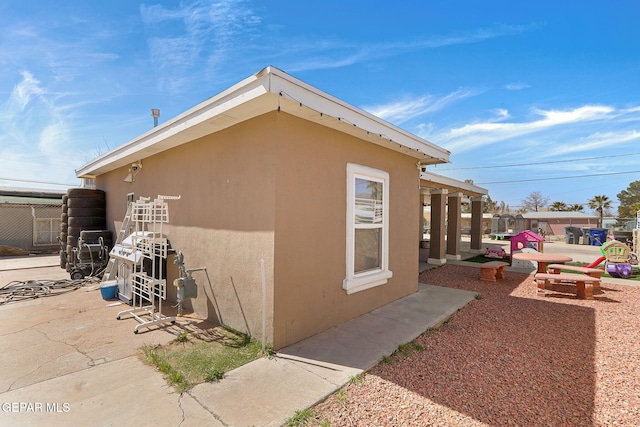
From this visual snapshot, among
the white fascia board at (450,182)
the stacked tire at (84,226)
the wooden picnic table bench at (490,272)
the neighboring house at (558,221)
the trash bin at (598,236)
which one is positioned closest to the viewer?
the stacked tire at (84,226)

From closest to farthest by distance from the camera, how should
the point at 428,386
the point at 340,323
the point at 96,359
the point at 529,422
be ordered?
the point at 529,422 → the point at 428,386 → the point at 96,359 → the point at 340,323

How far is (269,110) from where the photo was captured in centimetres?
316

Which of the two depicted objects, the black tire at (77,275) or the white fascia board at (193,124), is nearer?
the white fascia board at (193,124)

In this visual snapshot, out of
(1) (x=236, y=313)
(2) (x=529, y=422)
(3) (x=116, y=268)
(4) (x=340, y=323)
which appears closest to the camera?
(2) (x=529, y=422)

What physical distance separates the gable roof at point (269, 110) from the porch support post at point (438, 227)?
515 cm

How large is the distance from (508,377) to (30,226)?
17743mm

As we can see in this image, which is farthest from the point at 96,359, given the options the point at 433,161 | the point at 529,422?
the point at 433,161

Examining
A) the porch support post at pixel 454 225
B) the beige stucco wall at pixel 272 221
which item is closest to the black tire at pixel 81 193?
the beige stucco wall at pixel 272 221

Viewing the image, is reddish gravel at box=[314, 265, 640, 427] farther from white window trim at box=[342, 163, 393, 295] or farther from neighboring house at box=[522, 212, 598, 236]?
neighboring house at box=[522, 212, 598, 236]

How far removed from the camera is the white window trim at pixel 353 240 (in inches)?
159

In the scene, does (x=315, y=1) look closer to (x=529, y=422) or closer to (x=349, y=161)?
(x=349, y=161)

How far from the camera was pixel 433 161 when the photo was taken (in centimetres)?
581

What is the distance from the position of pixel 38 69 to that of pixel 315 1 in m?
7.25

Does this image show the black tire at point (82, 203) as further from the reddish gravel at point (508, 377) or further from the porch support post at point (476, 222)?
the porch support post at point (476, 222)
